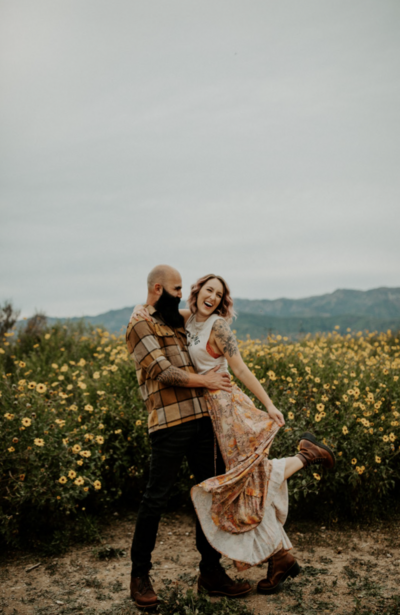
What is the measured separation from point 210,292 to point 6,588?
2.41 metres

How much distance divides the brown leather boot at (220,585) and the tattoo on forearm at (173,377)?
1288 mm

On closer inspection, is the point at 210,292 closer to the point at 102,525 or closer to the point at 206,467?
the point at 206,467

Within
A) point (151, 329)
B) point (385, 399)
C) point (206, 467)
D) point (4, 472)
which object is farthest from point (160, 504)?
point (385, 399)

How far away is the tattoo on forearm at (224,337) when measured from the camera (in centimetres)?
299

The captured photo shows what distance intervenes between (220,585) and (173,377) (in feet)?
4.69

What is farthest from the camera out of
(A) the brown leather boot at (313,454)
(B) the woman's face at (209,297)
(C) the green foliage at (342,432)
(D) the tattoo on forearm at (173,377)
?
(C) the green foliage at (342,432)

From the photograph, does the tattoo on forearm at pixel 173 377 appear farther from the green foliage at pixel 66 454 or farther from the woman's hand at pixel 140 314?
the green foliage at pixel 66 454

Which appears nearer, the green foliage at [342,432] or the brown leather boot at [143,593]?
the brown leather boot at [143,593]

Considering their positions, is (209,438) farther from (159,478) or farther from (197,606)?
(197,606)

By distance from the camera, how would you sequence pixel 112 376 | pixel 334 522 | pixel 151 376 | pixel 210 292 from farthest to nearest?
pixel 112 376, pixel 334 522, pixel 210 292, pixel 151 376

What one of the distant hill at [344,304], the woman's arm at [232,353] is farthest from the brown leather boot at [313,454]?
the distant hill at [344,304]

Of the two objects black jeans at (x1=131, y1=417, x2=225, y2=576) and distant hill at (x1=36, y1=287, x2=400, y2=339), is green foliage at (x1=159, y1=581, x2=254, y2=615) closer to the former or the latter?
black jeans at (x1=131, y1=417, x2=225, y2=576)

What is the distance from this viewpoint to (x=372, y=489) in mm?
4238

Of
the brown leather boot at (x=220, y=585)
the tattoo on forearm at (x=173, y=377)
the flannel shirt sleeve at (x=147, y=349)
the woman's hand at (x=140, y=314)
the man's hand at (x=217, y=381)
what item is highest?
the woman's hand at (x=140, y=314)
